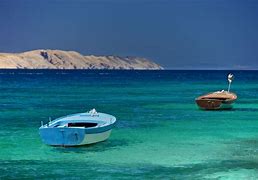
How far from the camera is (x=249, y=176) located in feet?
74.5

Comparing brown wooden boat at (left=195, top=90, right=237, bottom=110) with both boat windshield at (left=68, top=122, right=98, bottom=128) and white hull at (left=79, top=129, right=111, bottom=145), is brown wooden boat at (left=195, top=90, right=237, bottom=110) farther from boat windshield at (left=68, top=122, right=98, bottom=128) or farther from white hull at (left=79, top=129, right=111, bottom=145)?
boat windshield at (left=68, top=122, right=98, bottom=128)

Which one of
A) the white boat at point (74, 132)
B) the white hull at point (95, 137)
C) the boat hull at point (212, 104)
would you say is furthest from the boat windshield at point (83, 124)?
the boat hull at point (212, 104)

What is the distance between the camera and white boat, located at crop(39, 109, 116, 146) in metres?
28.2

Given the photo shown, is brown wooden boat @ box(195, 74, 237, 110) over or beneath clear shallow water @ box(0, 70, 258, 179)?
over

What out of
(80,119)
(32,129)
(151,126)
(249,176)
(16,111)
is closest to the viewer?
(249,176)

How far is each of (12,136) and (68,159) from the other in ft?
28.3

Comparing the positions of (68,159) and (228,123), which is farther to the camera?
(228,123)

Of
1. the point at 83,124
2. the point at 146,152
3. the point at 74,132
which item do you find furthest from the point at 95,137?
the point at 146,152

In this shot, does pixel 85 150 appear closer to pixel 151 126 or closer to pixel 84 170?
pixel 84 170

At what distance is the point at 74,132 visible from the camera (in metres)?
28.3

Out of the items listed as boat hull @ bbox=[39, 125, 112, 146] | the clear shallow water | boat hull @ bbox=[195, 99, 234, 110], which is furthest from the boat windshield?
boat hull @ bbox=[195, 99, 234, 110]

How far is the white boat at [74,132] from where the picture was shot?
92.6ft

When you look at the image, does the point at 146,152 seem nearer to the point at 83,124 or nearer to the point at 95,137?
the point at 95,137

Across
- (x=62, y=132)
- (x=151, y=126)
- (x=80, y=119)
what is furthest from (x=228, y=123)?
(x=62, y=132)
